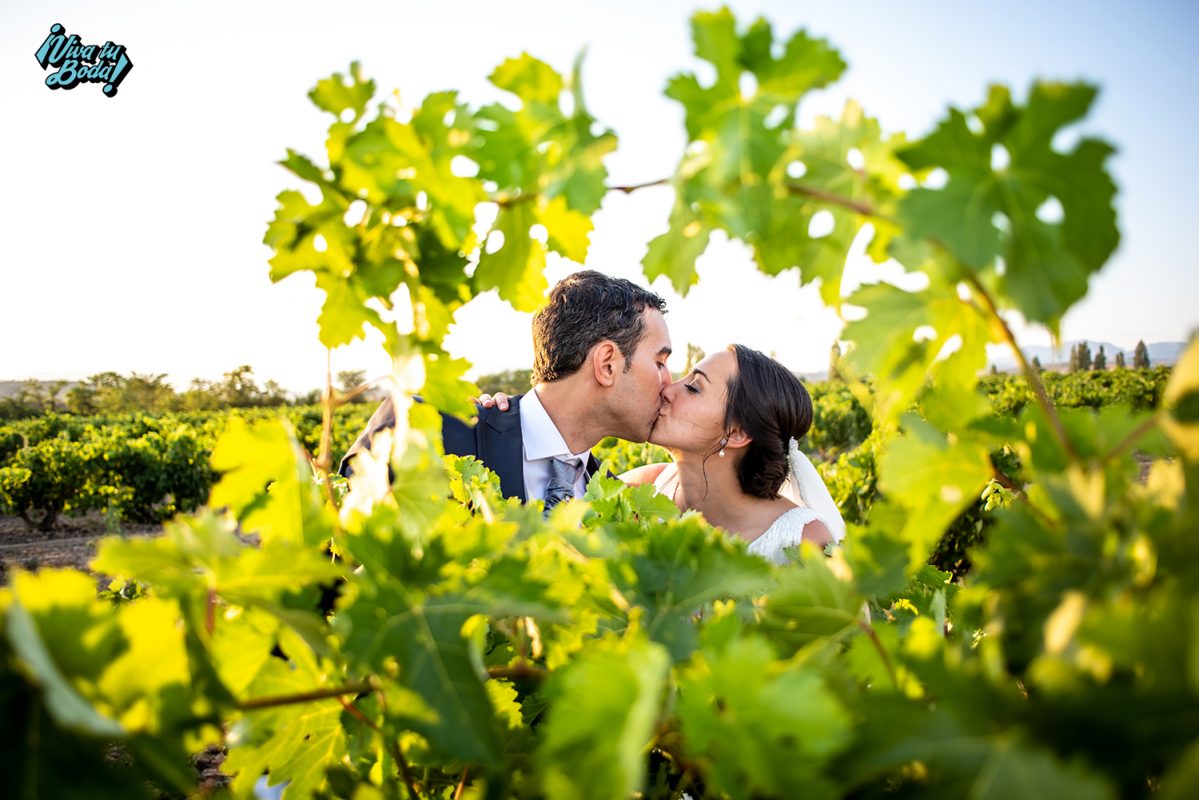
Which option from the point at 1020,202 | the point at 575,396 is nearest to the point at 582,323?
the point at 575,396

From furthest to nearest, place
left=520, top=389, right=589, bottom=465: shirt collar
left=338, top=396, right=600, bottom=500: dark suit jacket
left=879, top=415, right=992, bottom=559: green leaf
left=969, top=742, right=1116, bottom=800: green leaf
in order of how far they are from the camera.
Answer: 1. left=520, top=389, right=589, bottom=465: shirt collar
2. left=338, top=396, right=600, bottom=500: dark suit jacket
3. left=879, top=415, right=992, bottom=559: green leaf
4. left=969, top=742, right=1116, bottom=800: green leaf

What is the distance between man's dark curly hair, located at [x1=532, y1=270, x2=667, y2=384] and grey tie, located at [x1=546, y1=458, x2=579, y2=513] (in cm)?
71

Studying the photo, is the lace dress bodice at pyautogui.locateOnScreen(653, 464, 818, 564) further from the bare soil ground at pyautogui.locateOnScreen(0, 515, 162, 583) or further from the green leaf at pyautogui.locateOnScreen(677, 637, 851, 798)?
the bare soil ground at pyautogui.locateOnScreen(0, 515, 162, 583)

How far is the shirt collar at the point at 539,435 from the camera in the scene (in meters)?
5.73

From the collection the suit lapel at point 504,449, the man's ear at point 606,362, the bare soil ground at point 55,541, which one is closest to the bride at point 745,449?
the man's ear at point 606,362

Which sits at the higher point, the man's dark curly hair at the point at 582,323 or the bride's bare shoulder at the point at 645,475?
the man's dark curly hair at the point at 582,323

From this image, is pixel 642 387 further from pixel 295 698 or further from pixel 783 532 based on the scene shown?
pixel 295 698

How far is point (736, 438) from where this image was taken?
5484 millimetres

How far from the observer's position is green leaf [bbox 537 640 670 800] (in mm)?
602

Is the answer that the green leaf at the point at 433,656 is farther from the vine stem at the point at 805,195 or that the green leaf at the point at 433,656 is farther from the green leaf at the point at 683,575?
the vine stem at the point at 805,195

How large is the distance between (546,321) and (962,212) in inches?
212

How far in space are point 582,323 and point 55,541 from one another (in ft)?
57.1

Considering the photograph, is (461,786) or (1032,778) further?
(461,786)

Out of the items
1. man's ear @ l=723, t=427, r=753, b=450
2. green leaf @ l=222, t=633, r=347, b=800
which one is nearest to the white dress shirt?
man's ear @ l=723, t=427, r=753, b=450
